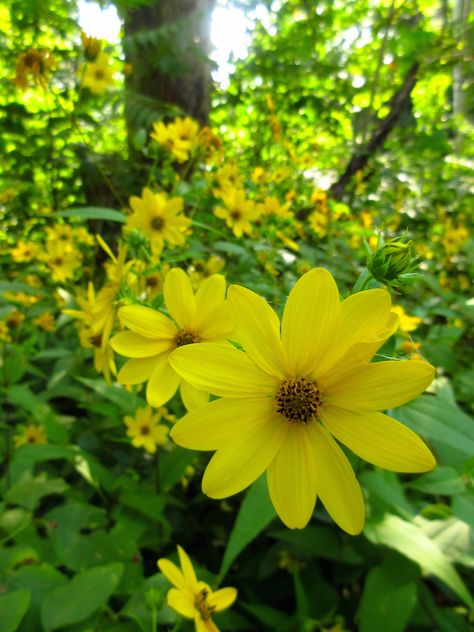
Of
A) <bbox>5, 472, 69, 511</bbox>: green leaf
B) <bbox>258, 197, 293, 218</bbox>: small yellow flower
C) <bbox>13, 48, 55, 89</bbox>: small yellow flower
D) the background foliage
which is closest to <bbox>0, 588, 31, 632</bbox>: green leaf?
the background foliage

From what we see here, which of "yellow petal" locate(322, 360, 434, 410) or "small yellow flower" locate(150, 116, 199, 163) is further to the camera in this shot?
"small yellow flower" locate(150, 116, 199, 163)

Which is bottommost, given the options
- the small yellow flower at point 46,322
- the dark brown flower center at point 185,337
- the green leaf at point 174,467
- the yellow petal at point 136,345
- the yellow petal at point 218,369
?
the green leaf at point 174,467

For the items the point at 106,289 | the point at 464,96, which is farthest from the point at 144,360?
the point at 464,96

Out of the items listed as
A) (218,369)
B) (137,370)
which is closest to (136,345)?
(137,370)

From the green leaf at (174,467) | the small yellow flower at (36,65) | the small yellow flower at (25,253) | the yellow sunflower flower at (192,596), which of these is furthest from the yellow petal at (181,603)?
the small yellow flower at (25,253)

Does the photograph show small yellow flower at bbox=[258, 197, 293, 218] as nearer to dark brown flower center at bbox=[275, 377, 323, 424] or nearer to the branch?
dark brown flower center at bbox=[275, 377, 323, 424]

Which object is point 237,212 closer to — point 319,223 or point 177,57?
point 319,223

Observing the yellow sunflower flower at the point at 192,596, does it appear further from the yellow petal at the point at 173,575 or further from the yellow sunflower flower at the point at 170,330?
the yellow sunflower flower at the point at 170,330
